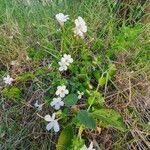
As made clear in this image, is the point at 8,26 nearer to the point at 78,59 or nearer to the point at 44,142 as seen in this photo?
the point at 78,59

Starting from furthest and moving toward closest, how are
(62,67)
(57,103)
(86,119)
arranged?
(62,67)
(57,103)
(86,119)

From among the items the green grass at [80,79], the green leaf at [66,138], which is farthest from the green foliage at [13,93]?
the green leaf at [66,138]

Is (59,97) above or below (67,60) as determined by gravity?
below

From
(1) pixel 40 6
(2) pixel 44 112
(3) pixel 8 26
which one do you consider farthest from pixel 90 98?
(1) pixel 40 6

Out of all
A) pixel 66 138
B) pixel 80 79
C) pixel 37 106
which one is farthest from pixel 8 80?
pixel 66 138

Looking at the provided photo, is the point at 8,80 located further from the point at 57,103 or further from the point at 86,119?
the point at 86,119

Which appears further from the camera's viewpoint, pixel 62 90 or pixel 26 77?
pixel 26 77

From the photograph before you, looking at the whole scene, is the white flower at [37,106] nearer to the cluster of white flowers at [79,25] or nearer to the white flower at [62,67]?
the white flower at [62,67]
